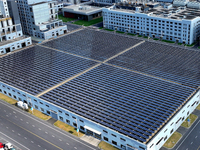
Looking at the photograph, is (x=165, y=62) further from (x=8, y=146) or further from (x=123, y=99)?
(x=8, y=146)

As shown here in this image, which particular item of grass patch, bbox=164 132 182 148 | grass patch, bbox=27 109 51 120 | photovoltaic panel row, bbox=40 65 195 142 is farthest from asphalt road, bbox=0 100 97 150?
grass patch, bbox=164 132 182 148

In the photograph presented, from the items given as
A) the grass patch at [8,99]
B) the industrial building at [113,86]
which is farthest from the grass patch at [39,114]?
the grass patch at [8,99]

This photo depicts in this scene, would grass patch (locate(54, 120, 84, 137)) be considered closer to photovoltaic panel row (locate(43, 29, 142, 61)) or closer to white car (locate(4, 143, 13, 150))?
white car (locate(4, 143, 13, 150))

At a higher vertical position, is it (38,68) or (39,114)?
(38,68)

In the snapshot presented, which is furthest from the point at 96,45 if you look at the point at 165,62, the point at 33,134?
the point at 33,134

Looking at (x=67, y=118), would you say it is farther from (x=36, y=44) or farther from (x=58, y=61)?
(x=36, y=44)

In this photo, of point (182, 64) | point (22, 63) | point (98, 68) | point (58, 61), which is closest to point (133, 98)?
point (98, 68)

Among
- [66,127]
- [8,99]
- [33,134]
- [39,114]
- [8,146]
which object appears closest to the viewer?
[8,146]
